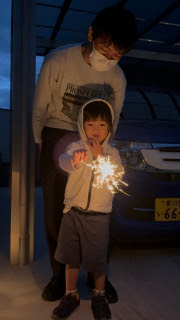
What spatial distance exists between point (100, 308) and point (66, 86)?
127 cm

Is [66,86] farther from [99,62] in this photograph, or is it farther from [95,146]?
[95,146]

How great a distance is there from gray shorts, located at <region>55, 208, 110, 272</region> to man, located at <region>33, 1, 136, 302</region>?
25 centimetres

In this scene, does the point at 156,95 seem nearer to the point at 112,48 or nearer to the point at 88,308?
the point at 112,48

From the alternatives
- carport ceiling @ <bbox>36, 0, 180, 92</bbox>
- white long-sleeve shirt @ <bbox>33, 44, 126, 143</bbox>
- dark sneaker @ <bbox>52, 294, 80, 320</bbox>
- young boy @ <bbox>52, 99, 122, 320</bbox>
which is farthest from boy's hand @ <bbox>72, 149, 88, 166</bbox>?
carport ceiling @ <bbox>36, 0, 180, 92</bbox>

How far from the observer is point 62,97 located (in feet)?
7.15

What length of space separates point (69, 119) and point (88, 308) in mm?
1117

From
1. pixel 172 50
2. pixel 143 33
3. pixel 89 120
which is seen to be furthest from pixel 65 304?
pixel 143 33

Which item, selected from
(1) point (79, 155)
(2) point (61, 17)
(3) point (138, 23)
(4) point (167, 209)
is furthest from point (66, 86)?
(3) point (138, 23)

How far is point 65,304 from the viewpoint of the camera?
1995 mm

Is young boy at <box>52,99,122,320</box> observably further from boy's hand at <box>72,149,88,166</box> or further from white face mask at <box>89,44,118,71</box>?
white face mask at <box>89,44,118,71</box>

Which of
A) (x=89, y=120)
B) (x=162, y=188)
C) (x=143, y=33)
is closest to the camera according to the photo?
(x=89, y=120)

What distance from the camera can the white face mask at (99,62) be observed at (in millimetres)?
2029

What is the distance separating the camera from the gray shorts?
1.99 metres

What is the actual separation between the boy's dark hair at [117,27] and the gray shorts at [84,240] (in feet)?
3.08
